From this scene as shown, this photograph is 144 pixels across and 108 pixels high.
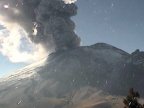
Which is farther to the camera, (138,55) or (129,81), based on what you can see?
(138,55)

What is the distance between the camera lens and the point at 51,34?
566 ft

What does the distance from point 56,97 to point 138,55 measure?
75.4 metres

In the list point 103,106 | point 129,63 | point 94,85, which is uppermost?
point 129,63

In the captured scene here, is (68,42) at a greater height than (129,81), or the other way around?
(68,42)

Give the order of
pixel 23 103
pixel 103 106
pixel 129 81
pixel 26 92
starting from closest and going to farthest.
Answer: pixel 103 106 → pixel 23 103 → pixel 26 92 → pixel 129 81

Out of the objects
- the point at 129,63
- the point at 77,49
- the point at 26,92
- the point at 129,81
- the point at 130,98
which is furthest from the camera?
→ the point at 77,49

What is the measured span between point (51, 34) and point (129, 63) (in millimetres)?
51857

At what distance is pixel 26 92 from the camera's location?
15225 cm

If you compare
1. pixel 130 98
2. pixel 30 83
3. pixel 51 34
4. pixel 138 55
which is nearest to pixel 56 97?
pixel 30 83

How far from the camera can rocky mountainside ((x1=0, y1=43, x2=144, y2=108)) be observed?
133m

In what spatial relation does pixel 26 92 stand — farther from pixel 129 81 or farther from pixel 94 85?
pixel 129 81

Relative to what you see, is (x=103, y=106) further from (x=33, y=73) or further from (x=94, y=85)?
(x=33, y=73)

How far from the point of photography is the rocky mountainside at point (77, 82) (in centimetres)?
13321

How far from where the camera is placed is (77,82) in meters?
164
